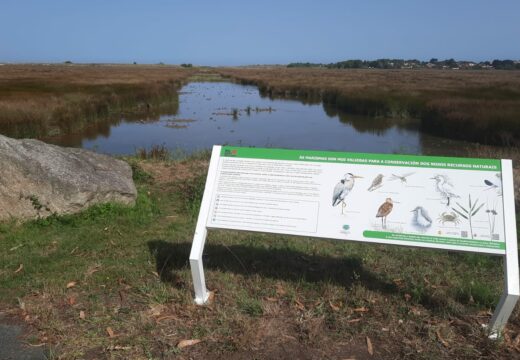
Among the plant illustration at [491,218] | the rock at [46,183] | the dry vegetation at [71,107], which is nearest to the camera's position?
the plant illustration at [491,218]

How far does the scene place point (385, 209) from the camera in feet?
11.1

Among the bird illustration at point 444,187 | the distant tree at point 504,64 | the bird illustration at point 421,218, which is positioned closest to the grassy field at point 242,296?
the bird illustration at point 421,218

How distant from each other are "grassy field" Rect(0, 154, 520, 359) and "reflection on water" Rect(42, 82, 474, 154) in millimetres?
10467

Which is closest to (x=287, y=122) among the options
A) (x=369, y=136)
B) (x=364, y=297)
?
(x=369, y=136)

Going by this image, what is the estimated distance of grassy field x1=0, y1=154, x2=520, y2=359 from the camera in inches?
125

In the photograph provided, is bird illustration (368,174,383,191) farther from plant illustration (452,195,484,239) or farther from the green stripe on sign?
plant illustration (452,195,484,239)

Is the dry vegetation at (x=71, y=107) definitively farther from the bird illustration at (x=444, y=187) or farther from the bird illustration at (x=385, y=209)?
the bird illustration at (x=444, y=187)

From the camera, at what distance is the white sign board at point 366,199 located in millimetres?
3184

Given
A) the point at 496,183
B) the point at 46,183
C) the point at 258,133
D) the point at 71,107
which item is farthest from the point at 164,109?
the point at 496,183

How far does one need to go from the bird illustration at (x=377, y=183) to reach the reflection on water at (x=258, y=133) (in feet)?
38.9

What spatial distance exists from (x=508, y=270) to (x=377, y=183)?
1043 mm

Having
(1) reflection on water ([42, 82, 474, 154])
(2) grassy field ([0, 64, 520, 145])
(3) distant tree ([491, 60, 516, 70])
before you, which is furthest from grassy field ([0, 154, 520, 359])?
(3) distant tree ([491, 60, 516, 70])

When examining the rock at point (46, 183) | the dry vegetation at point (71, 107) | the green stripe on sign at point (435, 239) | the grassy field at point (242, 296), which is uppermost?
the green stripe on sign at point (435, 239)

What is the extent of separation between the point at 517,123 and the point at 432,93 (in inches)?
598
